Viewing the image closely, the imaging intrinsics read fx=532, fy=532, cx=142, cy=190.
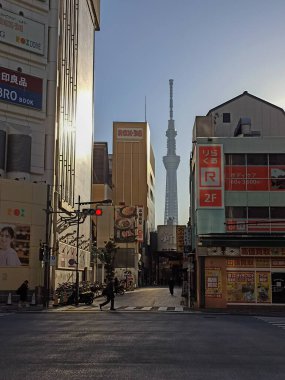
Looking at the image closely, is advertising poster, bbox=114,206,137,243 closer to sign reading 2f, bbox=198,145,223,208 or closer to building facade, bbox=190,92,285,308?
building facade, bbox=190,92,285,308

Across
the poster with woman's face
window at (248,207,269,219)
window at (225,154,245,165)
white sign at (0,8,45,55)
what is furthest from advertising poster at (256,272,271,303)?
white sign at (0,8,45,55)

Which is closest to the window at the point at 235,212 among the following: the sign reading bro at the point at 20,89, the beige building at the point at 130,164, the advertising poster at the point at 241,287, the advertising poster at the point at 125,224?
the advertising poster at the point at 241,287

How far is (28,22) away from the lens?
46.4 meters

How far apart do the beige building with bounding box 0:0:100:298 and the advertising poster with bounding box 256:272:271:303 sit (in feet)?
45.3

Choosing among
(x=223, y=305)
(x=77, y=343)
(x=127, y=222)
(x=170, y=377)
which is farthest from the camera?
(x=127, y=222)

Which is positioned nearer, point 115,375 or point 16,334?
point 115,375

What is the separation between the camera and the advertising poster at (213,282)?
34.5 meters

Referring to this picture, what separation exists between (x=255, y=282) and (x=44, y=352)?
2429 centimetres

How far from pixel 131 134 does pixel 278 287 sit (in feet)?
318

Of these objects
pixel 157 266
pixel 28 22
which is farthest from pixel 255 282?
pixel 157 266

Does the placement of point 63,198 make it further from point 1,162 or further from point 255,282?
point 255,282

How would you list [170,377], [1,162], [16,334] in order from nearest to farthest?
[170,377]
[16,334]
[1,162]

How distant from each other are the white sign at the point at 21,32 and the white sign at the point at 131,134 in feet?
267

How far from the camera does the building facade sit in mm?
34531
